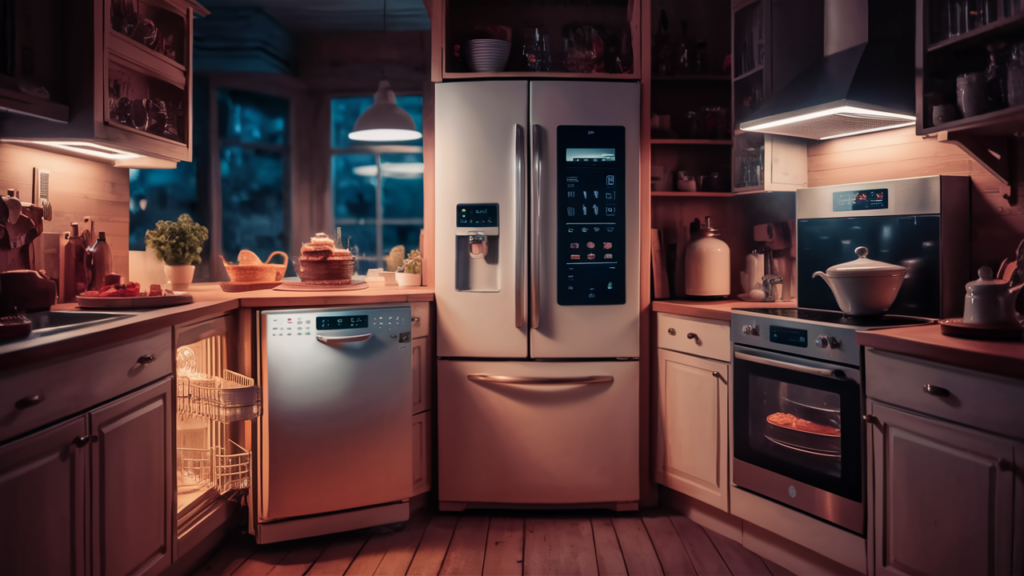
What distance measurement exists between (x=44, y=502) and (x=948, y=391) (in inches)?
87.0

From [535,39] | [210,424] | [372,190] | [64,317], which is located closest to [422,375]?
[210,424]

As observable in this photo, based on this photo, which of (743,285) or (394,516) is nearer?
(394,516)

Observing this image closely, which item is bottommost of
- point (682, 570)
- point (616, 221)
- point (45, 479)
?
point (682, 570)

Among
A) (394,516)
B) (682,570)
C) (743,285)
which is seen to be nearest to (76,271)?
(394,516)

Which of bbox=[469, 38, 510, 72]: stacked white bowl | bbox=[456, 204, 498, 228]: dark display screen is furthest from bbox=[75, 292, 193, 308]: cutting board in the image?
bbox=[469, 38, 510, 72]: stacked white bowl

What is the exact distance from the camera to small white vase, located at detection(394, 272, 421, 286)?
2943 millimetres

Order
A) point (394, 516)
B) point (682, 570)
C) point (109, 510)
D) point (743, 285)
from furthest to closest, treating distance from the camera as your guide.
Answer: point (743, 285) < point (394, 516) < point (682, 570) < point (109, 510)

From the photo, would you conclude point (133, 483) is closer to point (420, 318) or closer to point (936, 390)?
point (420, 318)

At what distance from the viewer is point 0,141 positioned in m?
2.06

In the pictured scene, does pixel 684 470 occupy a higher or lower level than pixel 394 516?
higher

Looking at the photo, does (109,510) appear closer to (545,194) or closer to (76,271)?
(76,271)

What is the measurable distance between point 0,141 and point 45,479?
4.20ft

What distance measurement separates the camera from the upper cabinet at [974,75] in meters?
1.82

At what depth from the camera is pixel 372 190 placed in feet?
20.2
